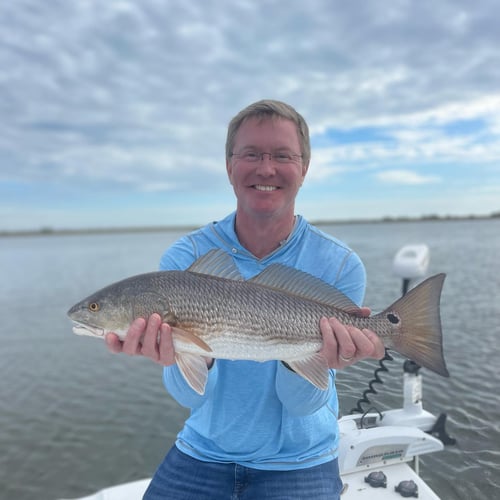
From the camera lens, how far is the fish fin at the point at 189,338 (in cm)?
299

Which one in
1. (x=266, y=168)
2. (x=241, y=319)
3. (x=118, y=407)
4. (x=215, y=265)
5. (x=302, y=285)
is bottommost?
(x=118, y=407)

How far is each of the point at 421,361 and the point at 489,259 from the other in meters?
30.3

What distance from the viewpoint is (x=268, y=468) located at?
3.26 m

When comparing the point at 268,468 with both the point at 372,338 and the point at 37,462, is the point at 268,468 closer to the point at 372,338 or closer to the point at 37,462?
the point at 372,338

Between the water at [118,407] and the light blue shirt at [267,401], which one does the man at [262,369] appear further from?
the water at [118,407]

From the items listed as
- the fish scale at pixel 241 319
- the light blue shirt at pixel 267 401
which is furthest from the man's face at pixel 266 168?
the fish scale at pixel 241 319

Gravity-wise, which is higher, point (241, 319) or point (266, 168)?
point (266, 168)

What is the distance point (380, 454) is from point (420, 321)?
214cm

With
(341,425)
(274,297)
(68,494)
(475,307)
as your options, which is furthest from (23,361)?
(475,307)

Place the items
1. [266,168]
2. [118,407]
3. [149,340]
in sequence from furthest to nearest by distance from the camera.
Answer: [118,407] → [266,168] → [149,340]

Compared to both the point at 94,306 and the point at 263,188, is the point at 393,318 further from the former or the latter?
the point at 94,306

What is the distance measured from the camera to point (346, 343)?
3.02 metres

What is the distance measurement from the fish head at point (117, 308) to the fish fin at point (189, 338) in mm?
165

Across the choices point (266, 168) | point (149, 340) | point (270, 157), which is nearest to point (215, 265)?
point (149, 340)
